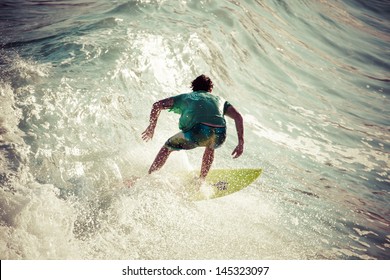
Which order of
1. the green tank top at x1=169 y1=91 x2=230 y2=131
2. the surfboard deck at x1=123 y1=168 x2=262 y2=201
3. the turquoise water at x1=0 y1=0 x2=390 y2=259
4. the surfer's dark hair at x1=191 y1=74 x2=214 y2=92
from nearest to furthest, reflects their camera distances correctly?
the turquoise water at x1=0 y1=0 x2=390 y2=259
the green tank top at x1=169 y1=91 x2=230 y2=131
the surfer's dark hair at x1=191 y1=74 x2=214 y2=92
the surfboard deck at x1=123 y1=168 x2=262 y2=201

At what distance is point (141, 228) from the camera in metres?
4.66

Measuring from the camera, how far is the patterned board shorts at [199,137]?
4.94 m

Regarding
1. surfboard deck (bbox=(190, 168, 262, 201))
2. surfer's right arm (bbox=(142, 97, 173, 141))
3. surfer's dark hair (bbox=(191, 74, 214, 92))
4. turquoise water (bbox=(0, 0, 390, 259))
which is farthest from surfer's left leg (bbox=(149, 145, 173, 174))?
surfer's dark hair (bbox=(191, 74, 214, 92))

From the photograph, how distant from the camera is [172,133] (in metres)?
7.96

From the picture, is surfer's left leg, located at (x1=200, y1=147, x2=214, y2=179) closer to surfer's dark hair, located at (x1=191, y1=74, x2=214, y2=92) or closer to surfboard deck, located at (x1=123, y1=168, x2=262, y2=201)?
surfboard deck, located at (x1=123, y1=168, x2=262, y2=201)

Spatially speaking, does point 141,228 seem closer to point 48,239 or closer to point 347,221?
point 48,239

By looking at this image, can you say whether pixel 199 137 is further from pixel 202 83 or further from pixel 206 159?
pixel 202 83

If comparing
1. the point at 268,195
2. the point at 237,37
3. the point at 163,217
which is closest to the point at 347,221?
the point at 268,195

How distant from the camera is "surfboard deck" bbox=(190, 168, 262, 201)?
5703 mm

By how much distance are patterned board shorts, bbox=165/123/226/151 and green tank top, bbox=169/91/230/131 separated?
7 centimetres

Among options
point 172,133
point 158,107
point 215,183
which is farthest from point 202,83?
point 172,133

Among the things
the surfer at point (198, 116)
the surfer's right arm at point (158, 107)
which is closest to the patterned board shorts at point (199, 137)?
the surfer at point (198, 116)

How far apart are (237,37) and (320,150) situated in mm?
6400

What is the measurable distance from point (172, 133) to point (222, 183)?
7.59 feet
